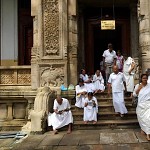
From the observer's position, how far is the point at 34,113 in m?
9.44

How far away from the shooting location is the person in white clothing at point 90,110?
9.61 m

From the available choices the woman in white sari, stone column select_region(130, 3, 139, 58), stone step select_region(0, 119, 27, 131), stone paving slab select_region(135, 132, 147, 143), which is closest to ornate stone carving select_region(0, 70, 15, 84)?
stone step select_region(0, 119, 27, 131)

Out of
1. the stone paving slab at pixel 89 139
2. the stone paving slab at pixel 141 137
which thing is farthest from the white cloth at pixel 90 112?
the stone paving slab at pixel 141 137

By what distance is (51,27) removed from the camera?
1182 cm

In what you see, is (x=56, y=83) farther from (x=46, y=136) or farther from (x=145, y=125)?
(x=145, y=125)

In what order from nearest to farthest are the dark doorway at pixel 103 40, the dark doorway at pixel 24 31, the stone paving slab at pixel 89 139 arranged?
the stone paving slab at pixel 89 139 → the dark doorway at pixel 103 40 → the dark doorway at pixel 24 31

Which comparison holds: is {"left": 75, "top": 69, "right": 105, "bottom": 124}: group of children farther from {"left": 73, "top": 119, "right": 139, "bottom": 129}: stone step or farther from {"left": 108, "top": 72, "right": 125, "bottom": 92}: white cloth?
{"left": 108, "top": 72, "right": 125, "bottom": 92}: white cloth

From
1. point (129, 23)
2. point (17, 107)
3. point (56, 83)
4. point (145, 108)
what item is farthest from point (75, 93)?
point (129, 23)

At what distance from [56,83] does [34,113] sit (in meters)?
2.38

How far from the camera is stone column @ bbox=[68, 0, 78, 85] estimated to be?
1179 centimetres

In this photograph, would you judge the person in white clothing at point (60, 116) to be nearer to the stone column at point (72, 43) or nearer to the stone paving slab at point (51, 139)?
the stone paving slab at point (51, 139)

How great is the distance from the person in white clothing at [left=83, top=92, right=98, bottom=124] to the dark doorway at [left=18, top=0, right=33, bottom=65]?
6.12 metres

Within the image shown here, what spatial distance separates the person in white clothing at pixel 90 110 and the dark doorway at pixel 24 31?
612 cm

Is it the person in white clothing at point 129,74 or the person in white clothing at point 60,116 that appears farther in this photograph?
the person in white clothing at point 129,74
